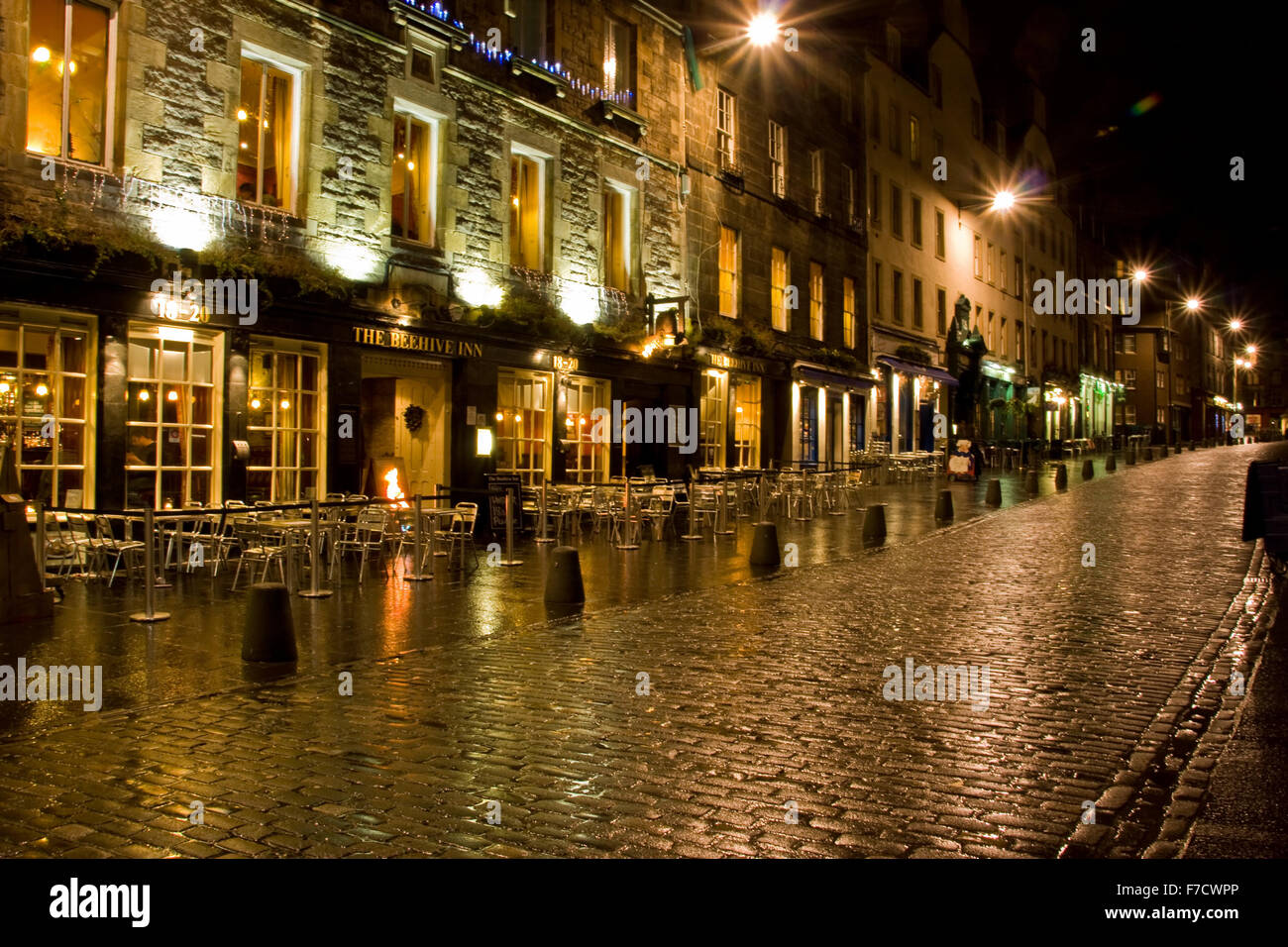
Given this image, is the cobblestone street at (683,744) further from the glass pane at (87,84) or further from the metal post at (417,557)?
the glass pane at (87,84)

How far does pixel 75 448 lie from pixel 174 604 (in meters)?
3.75

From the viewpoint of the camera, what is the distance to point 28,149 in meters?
12.2

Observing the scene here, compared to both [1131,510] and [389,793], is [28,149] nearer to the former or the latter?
[389,793]

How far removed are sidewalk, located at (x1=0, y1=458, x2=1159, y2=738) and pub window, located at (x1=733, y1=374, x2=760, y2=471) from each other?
36.7ft

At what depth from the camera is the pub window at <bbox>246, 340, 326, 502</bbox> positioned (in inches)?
583

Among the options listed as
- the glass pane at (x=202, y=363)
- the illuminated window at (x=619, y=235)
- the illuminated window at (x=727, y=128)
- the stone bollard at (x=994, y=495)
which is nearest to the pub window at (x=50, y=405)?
the glass pane at (x=202, y=363)

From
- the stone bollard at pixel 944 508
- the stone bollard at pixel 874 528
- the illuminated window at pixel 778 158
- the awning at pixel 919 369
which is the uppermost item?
the illuminated window at pixel 778 158

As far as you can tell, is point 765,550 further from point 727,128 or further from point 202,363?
point 727,128

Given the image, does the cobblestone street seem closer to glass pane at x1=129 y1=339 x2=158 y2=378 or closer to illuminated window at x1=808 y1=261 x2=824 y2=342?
glass pane at x1=129 y1=339 x2=158 y2=378

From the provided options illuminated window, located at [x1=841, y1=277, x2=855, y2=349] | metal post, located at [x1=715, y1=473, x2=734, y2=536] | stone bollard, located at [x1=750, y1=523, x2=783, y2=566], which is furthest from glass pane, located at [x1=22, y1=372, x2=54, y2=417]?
→ illuminated window, located at [x1=841, y1=277, x2=855, y2=349]

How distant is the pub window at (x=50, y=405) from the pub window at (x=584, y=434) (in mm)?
9456

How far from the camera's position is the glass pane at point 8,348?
39.1ft

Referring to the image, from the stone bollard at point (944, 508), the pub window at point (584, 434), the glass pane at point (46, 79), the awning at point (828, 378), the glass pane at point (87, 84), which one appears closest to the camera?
the glass pane at point (46, 79)

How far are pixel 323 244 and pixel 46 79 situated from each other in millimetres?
4145
